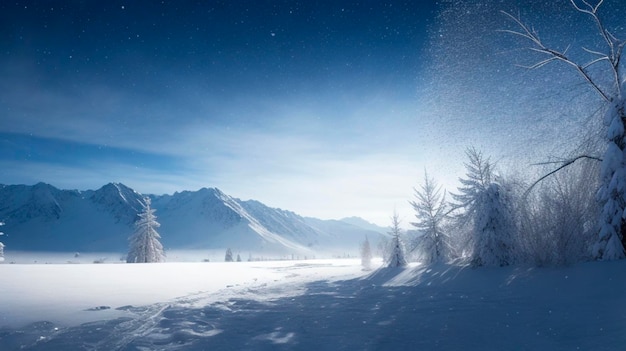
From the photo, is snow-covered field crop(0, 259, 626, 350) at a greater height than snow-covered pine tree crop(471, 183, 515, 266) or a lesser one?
lesser

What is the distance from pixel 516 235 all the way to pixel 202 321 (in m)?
16.6

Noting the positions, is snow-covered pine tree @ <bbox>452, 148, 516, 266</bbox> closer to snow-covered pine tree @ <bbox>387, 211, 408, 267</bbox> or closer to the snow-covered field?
the snow-covered field

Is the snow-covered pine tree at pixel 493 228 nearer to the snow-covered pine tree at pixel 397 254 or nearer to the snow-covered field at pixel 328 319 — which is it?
the snow-covered field at pixel 328 319

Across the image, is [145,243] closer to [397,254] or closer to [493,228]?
[397,254]

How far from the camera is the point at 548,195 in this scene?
13891mm

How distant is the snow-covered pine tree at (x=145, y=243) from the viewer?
147ft

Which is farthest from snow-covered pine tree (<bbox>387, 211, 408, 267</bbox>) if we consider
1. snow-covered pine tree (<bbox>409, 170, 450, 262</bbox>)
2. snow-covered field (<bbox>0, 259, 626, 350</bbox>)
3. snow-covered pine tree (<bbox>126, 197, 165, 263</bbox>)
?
snow-covered pine tree (<bbox>126, 197, 165, 263</bbox>)

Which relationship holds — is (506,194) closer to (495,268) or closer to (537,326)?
(495,268)

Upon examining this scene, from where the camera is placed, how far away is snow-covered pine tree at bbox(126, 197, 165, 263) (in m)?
44.9

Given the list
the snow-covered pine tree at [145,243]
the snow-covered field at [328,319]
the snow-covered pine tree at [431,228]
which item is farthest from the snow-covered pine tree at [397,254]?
the snow-covered pine tree at [145,243]

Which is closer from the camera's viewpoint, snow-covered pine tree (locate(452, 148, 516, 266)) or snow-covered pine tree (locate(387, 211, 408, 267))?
snow-covered pine tree (locate(452, 148, 516, 266))

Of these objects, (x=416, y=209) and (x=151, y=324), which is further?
(x=416, y=209)

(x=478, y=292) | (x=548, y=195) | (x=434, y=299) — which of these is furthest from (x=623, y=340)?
(x=548, y=195)

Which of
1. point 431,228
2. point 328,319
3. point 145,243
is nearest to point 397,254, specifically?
point 431,228
